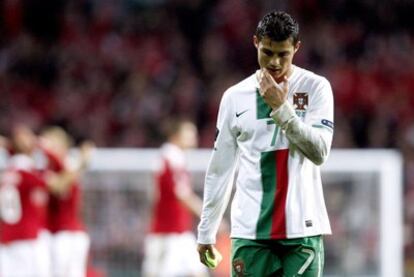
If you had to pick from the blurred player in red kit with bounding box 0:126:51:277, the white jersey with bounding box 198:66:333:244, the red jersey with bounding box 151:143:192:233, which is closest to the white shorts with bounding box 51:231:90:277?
the blurred player in red kit with bounding box 0:126:51:277

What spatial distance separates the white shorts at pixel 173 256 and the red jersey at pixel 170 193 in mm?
93

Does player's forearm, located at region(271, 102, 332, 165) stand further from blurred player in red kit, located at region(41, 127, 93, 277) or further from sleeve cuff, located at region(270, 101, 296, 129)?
blurred player in red kit, located at region(41, 127, 93, 277)

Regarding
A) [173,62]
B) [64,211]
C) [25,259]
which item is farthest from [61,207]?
[173,62]

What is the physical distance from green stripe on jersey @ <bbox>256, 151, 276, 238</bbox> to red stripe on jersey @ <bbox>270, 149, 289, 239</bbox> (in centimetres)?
2

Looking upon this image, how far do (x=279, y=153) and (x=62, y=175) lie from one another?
5771 mm

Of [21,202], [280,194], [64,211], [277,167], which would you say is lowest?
[64,211]

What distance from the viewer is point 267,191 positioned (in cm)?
527

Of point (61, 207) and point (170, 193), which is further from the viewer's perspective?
point (170, 193)

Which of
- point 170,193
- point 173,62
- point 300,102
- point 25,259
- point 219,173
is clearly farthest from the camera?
point 173,62

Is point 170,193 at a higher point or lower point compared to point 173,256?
higher

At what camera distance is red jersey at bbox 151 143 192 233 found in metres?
11.8

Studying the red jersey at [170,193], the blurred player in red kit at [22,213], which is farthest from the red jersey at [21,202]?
the red jersey at [170,193]

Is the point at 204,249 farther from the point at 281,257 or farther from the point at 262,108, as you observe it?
the point at 262,108

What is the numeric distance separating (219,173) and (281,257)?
0.47 meters
